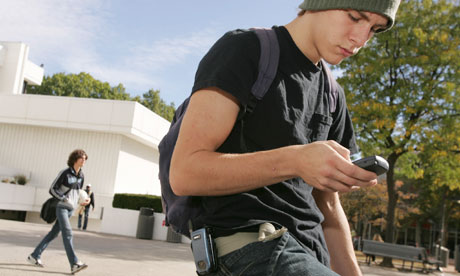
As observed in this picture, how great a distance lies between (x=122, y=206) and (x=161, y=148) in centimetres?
2360

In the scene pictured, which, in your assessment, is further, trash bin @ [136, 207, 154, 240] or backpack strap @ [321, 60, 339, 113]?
trash bin @ [136, 207, 154, 240]

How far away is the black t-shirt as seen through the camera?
1646mm

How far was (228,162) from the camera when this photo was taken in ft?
5.08

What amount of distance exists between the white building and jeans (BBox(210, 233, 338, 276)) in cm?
2601

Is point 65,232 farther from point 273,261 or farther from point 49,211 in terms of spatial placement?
point 273,261

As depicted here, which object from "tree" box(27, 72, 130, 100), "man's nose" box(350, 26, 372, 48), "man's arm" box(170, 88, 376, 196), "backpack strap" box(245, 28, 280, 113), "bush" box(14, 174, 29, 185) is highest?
"tree" box(27, 72, 130, 100)

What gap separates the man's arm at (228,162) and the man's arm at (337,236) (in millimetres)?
634

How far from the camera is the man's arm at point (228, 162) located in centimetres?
143

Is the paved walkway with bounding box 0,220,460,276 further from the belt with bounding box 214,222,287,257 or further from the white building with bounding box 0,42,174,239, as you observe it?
the white building with bounding box 0,42,174,239

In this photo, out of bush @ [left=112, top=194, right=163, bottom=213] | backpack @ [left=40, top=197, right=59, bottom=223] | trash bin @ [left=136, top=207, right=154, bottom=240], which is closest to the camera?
backpack @ [left=40, top=197, right=59, bottom=223]

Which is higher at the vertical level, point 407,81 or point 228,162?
point 407,81

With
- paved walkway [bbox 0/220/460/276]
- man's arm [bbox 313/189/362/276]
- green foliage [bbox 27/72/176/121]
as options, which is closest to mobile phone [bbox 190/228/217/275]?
man's arm [bbox 313/189/362/276]

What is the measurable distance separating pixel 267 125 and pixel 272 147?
0.25 ft

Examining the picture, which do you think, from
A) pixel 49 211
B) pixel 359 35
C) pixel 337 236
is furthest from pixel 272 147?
pixel 49 211
